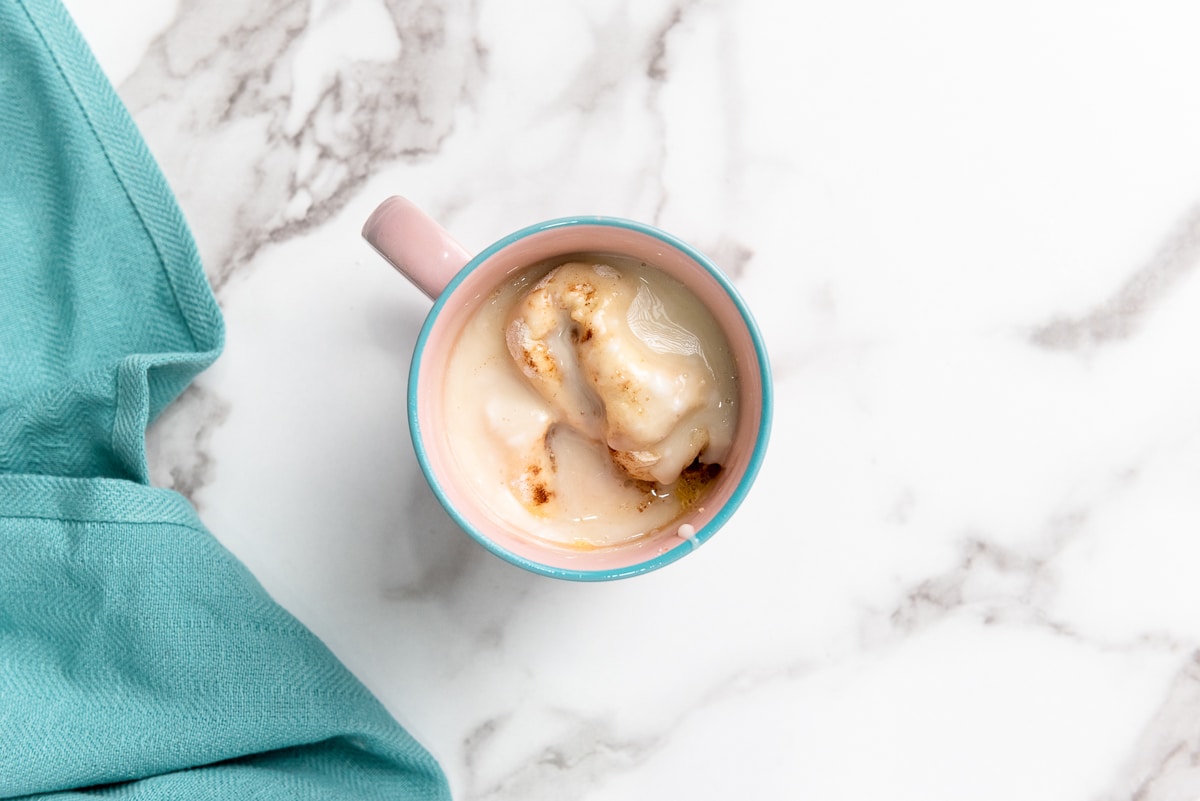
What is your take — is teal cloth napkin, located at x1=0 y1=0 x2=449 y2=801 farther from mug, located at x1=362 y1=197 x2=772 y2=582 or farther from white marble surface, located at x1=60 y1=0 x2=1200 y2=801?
mug, located at x1=362 y1=197 x2=772 y2=582

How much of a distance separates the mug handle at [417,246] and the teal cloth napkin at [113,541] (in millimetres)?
185

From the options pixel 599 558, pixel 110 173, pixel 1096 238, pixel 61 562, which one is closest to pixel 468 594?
pixel 599 558

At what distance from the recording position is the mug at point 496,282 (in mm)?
533

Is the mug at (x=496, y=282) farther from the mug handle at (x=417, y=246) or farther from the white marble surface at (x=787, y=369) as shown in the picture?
the white marble surface at (x=787, y=369)

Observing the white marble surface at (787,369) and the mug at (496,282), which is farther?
the white marble surface at (787,369)

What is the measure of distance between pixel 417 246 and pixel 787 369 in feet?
0.88

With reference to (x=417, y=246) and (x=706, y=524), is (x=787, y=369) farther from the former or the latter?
(x=417, y=246)

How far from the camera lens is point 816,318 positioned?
66 cm

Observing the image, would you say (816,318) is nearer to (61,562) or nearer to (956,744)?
(956,744)

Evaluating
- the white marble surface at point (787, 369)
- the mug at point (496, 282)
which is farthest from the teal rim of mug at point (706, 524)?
the white marble surface at point (787, 369)

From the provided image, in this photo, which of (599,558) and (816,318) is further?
(816,318)

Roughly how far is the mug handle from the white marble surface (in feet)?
0.40

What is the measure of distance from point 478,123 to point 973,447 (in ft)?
1.34

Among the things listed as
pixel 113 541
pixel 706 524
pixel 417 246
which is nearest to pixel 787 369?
pixel 706 524
